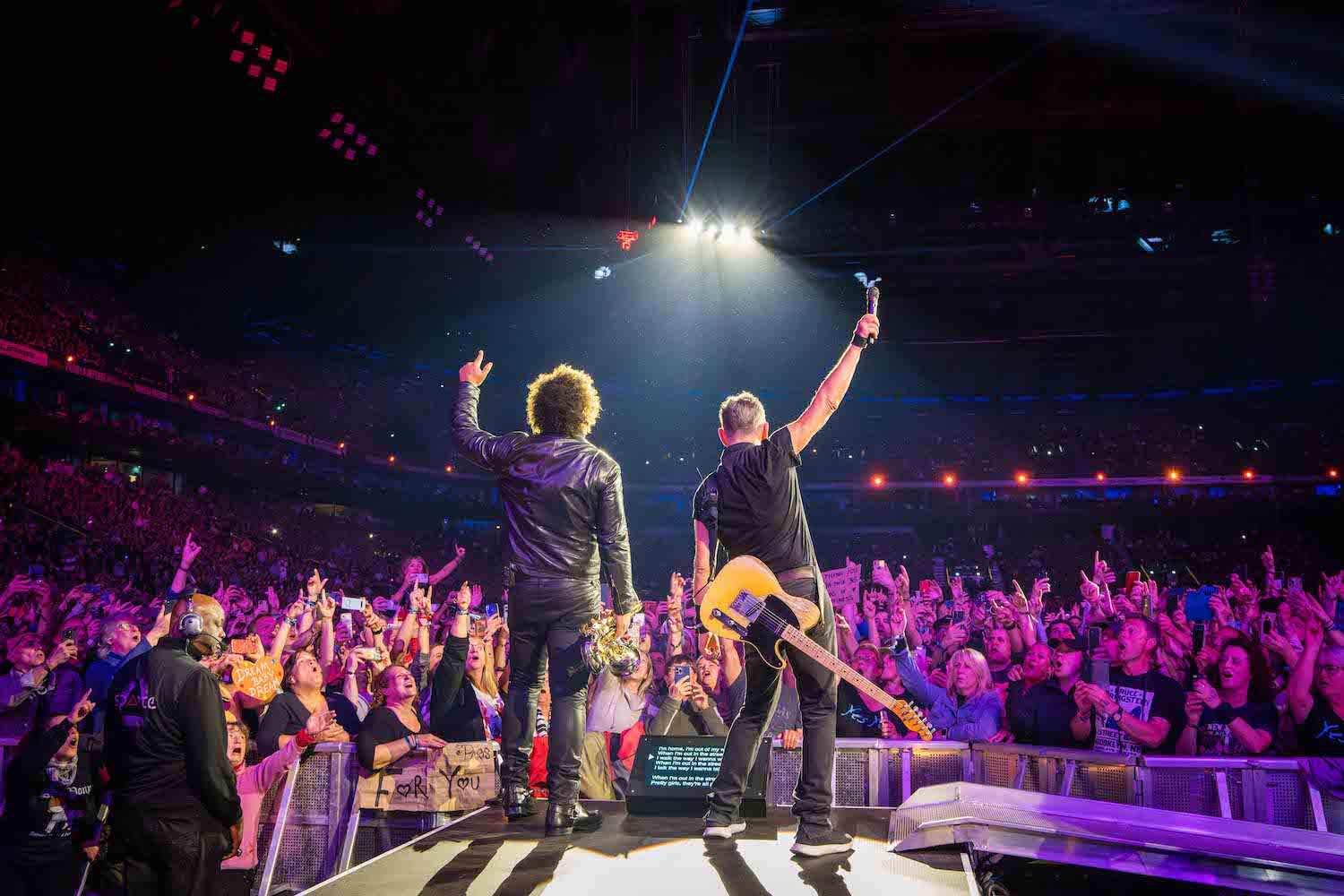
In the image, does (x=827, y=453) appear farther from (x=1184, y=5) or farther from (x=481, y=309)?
(x=1184, y=5)

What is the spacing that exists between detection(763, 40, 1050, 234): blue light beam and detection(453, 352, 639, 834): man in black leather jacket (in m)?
6.79

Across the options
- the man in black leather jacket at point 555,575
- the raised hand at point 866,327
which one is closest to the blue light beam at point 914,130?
the raised hand at point 866,327

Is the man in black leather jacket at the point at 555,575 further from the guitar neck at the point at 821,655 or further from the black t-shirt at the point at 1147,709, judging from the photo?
the black t-shirt at the point at 1147,709

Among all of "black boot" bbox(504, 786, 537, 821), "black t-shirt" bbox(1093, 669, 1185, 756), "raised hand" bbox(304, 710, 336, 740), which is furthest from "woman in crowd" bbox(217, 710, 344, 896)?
"black t-shirt" bbox(1093, 669, 1185, 756)

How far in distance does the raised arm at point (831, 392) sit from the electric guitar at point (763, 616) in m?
0.51

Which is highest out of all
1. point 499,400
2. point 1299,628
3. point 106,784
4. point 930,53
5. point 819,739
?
point 499,400

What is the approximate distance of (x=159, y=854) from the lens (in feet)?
10.4

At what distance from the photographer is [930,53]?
863 centimetres

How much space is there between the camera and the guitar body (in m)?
3.15

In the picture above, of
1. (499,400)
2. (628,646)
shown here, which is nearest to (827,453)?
(499,400)

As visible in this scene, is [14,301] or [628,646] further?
[14,301]

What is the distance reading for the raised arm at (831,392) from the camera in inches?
126

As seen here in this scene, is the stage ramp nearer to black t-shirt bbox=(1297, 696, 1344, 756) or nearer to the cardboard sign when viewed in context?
black t-shirt bbox=(1297, 696, 1344, 756)

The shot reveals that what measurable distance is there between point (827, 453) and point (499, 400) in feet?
34.5
